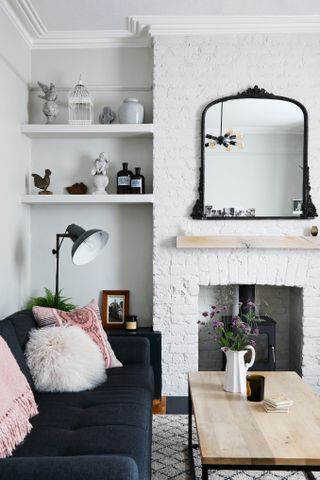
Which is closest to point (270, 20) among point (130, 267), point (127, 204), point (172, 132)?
point (172, 132)

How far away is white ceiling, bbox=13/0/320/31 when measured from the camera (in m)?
3.44

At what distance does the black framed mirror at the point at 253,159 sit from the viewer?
385 centimetres

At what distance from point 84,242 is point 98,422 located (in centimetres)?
131

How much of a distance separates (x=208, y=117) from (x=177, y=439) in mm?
2317

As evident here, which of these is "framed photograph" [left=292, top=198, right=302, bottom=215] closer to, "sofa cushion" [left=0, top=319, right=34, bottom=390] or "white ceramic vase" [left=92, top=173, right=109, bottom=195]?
"white ceramic vase" [left=92, top=173, right=109, bottom=195]

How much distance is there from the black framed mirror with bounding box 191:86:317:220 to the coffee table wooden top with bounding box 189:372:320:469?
1568 mm

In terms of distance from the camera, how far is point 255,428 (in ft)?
6.66

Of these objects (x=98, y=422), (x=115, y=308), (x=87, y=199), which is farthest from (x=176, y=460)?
(x=87, y=199)

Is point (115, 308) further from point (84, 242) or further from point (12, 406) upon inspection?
point (12, 406)

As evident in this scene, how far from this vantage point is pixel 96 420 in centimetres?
217

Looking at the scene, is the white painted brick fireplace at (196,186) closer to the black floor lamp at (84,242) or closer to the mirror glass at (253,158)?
the mirror glass at (253,158)

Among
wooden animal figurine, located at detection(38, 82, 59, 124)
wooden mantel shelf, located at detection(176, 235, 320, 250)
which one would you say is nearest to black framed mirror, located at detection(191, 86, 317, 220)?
wooden mantel shelf, located at detection(176, 235, 320, 250)

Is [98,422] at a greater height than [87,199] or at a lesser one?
lesser

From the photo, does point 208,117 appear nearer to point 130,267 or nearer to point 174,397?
point 130,267
